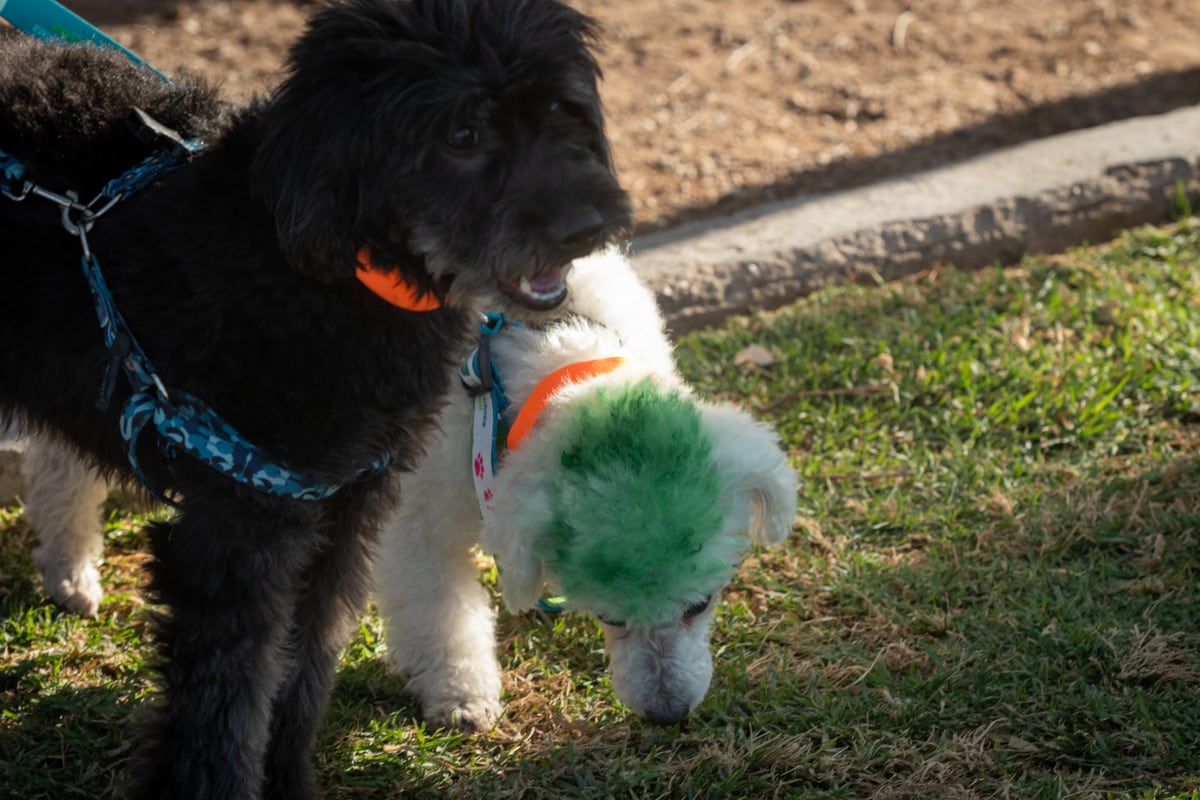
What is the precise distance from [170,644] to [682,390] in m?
1.31

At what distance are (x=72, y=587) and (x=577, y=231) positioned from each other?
6.78 feet

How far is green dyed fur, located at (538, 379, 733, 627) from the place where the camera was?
2.56m

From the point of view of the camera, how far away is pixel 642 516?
2549 millimetres

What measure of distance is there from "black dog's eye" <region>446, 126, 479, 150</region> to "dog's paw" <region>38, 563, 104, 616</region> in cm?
199

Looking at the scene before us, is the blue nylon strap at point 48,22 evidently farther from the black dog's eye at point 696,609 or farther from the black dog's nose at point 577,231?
the black dog's eye at point 696,609

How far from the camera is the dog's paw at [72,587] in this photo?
11.2ft

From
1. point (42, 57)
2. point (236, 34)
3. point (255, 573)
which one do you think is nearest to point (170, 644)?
point (255, 573)

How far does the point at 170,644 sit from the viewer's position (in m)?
2.39

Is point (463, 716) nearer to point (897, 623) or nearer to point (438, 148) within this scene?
point (897, 623)

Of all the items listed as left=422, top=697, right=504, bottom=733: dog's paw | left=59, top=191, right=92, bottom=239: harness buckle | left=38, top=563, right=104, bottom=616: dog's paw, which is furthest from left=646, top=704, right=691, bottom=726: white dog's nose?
left=38, top=563, right=104, bottom=616: dog's paw

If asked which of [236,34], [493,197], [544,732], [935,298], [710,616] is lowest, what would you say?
[544,732]

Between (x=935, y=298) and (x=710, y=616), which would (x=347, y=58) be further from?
(x=935, y=298)

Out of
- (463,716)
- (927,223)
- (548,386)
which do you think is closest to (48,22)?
(548,386)

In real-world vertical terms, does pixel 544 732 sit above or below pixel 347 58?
below
